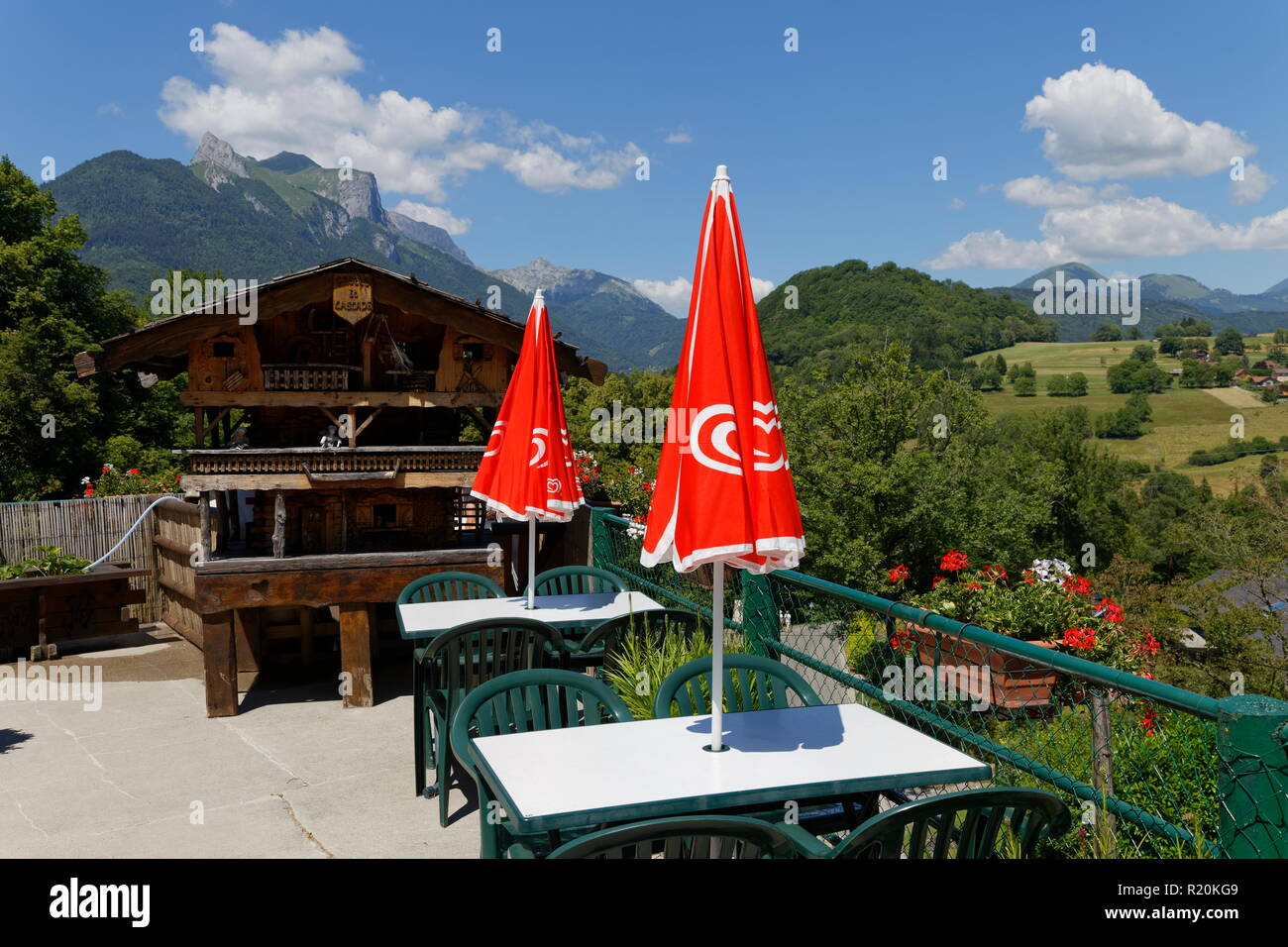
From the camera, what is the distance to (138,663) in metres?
9.98

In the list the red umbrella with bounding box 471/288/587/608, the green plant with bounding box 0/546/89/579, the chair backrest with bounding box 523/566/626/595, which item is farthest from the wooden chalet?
the red umbrella with bounding box 471/288/587/608

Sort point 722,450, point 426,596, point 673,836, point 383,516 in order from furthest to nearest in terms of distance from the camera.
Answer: point 383,516 → point 426,596 → point 722,450 → point 673,836

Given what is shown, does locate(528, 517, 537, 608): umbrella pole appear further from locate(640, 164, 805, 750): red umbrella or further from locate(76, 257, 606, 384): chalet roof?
locate(640, 164, 805, 750): red umbrella

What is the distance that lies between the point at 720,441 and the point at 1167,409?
11291 centimetres

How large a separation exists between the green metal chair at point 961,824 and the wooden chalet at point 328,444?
6.42 metres

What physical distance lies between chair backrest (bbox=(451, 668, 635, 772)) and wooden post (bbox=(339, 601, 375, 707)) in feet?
14.0

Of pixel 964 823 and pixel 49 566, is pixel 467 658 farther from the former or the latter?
pixel 49 566

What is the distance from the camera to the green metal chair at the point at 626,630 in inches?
231

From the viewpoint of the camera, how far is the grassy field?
85625 mm

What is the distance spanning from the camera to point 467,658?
5461 mm

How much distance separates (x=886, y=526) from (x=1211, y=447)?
81862 mm

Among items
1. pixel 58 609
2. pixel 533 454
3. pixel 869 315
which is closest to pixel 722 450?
pixel 533 454
